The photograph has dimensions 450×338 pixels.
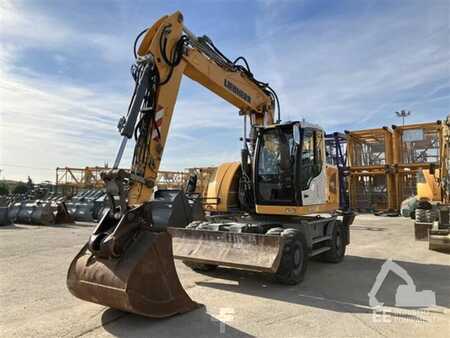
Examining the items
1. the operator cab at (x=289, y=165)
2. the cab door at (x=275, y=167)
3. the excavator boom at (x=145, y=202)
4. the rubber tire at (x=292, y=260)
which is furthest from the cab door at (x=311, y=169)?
the excavator boom at (x=145, y=202)

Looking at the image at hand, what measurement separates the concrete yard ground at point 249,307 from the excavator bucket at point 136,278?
0.78ft

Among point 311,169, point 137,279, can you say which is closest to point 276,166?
point 311,169

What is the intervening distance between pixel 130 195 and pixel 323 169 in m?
4.06

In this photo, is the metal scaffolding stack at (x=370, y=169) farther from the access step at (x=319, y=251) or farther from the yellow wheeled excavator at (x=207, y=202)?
the access step at (x=319, y=251)

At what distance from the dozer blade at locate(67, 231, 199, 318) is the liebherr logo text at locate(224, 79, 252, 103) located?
3.87m

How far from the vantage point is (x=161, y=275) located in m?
4.42

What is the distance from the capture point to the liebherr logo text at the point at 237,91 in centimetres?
745

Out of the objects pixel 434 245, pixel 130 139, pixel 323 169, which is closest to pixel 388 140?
pixel 434 245

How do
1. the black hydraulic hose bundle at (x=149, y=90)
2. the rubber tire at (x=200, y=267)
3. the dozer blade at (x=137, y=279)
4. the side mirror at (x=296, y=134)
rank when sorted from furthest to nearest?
the rubber tire at (x=200, y=267) < the side mirror at (x=296, y=134) < the black hydraulic hose bundle at (x=149, y=90) < the dozer blade at (x=137, y=279)

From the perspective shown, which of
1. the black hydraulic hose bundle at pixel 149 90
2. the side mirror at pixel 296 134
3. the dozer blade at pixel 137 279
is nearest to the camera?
the dozer blade at pixel 137 279

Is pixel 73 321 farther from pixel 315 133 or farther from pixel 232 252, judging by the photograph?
pixel 315 133

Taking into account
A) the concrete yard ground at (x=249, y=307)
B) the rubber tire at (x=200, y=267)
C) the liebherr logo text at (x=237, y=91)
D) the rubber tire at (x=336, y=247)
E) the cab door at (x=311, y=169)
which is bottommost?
the concrete yard ground at (x=249, y=307)

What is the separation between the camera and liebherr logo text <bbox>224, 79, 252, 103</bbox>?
24.4 ft

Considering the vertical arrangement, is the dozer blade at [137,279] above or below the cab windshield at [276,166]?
below
